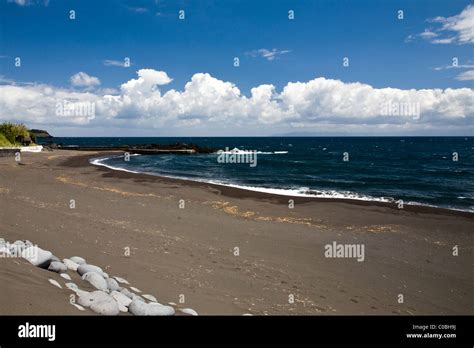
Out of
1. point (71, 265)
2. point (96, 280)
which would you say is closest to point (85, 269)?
point (71, 265)

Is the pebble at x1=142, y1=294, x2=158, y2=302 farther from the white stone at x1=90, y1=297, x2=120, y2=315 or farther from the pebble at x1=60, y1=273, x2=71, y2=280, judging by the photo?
the pebble at x1=60, y1=273, x2=71, y2=280

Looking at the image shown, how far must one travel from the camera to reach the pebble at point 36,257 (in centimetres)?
786

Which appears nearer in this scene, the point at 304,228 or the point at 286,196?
the point at 304,228

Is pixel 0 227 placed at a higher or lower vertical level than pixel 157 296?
higher

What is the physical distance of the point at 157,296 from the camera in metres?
7.98

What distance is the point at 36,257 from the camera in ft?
26.1

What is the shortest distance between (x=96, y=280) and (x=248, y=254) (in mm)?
5632

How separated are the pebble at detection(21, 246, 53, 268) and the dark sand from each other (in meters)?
0.48

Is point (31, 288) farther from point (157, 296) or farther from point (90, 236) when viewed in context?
point (90, 236)

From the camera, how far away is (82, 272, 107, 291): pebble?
749 centimetres

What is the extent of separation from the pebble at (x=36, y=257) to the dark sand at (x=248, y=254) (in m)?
0.48

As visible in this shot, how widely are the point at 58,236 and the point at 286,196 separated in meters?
17.5
